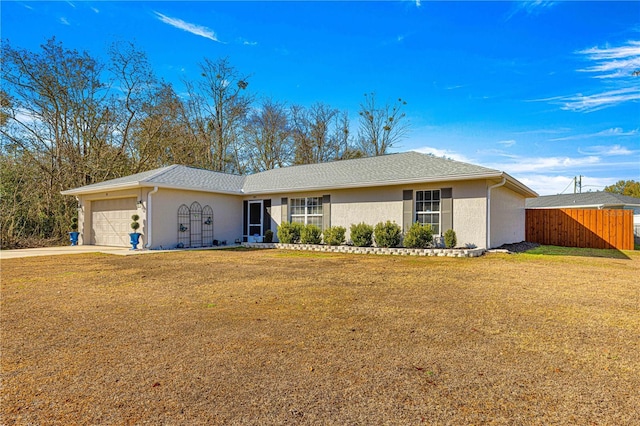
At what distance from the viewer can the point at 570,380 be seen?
252 cm

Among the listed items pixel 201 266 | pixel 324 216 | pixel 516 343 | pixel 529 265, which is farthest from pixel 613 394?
pixel 324 216

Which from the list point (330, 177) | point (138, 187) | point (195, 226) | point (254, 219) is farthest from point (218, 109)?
point (330, 177)

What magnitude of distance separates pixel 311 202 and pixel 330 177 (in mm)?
1329

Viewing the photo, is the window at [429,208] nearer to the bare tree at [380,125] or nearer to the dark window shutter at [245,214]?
the dark window shutter at [245,214]

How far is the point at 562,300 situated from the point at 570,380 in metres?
2.92

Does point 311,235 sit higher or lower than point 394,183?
lower

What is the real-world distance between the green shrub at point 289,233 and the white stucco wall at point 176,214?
122 inches

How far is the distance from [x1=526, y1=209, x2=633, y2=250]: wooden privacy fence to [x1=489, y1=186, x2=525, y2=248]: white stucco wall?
0.67m

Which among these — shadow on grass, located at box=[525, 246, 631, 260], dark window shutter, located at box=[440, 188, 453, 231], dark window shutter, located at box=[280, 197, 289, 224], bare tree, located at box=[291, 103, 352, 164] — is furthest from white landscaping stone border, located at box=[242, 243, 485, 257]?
bare tree, located at box=[291, 103, 352, 164]

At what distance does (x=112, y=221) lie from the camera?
14688 millimetres

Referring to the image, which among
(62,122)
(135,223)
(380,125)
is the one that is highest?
(380,125)

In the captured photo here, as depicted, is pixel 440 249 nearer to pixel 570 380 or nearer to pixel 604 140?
pixel 570 380

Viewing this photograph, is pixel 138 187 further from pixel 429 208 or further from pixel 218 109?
pixel 218 109

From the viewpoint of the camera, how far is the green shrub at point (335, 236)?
505 inches
